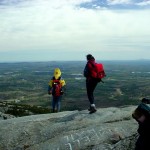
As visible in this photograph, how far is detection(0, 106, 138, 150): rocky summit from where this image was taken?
38.2ft

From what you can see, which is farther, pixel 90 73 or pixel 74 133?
pixel 90 73

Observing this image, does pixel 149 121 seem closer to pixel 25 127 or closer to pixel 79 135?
pixel 79 135

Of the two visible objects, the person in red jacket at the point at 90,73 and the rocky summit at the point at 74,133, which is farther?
the person in red jacket at the point at 90,73

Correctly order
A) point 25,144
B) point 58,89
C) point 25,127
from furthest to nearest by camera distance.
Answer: point 58,89
point 25,127
point 25,144

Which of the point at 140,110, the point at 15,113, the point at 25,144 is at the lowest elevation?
the point at 15,113

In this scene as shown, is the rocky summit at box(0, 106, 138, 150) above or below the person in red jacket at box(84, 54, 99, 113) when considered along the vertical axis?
below

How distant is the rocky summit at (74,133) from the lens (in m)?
11.7

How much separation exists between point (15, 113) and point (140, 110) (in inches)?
979

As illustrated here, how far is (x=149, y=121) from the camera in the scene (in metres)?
6.86

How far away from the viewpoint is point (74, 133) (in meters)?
12.4

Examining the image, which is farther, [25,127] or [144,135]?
[25,127]

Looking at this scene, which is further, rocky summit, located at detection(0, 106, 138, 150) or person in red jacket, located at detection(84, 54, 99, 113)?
person in red jacket, located at detection(84, 54, 99, 113)

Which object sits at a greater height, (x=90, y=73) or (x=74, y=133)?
(x=90, y=73)

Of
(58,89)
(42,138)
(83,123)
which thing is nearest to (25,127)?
(42,138)
